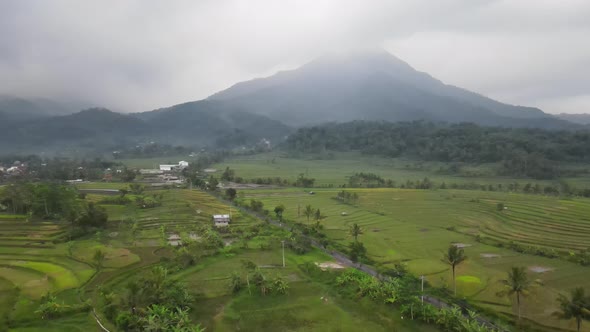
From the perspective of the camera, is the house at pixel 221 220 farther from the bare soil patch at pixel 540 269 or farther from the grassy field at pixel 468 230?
the bare soil patch at pixel 540 269

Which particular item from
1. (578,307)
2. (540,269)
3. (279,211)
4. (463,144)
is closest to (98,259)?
(279,211)

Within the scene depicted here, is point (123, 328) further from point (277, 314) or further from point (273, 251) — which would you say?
point (273, 251)

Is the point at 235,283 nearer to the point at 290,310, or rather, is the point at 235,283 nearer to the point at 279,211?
the point at 290,310

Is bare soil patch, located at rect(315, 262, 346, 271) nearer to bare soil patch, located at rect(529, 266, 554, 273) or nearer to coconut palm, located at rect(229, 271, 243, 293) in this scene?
coconut palm, located at rect(229, 271, 243, 293)

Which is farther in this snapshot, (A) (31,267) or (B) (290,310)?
(A) (31,267)

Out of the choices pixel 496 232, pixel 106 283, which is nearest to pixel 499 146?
pixel 496 232

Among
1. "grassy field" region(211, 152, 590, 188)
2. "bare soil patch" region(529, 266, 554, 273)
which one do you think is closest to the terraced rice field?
"bare soil patch" region(529, 266, 554, 273)
